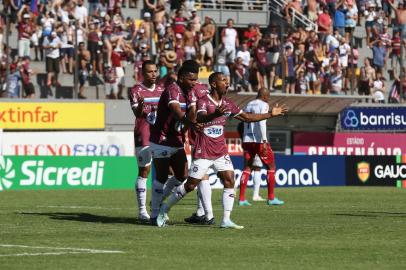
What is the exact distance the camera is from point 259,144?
24.5m

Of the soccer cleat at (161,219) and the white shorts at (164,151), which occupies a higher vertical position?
the white shorts at (164,151)

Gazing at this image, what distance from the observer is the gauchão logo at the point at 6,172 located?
1267 inches

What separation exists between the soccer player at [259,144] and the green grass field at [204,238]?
0.95 meters

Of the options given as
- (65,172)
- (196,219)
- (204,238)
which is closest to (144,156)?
(196,219)

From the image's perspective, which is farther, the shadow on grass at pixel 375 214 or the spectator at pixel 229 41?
the spectator at pixel 229 41

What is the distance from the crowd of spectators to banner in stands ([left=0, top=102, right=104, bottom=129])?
46 centimetres

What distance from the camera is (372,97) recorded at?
43.0m

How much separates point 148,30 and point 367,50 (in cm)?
1067

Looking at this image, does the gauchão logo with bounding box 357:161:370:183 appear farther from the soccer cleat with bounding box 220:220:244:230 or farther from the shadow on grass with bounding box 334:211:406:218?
the soccer cleat with bounding box 220:220:244:230

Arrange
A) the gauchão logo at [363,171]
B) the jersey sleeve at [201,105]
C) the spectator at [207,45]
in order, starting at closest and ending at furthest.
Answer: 1. the jersey sleeve at [201,105]
2. the gauchão logo at [363,171]
3. the spectator at [207,45]

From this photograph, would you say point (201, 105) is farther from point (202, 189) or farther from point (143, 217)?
point (143, 217)

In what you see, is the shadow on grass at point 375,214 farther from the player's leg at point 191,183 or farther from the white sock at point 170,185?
the player's leg at point 191,183

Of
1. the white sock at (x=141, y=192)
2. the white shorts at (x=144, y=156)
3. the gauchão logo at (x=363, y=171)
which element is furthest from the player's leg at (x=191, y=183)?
the gauchão logo at (x=363, y=171)

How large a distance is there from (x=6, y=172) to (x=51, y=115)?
5.43 metres
